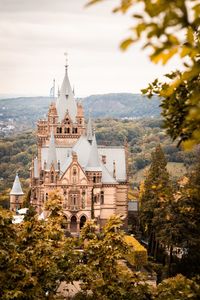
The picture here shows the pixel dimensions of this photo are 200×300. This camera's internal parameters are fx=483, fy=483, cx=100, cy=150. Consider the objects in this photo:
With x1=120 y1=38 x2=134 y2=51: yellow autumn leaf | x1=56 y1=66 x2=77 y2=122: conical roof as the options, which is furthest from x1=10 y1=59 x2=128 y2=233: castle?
x1=120 y1=38 x2=134 y2=51: yellow autumn leaf

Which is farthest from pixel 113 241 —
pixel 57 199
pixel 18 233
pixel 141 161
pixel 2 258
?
pixel 141 161

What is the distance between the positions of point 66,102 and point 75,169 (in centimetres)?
1375

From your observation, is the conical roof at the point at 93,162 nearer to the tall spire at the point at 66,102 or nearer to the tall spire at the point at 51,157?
the tall spire at the point at 51,157

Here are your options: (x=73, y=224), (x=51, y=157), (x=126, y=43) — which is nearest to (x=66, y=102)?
(x=51, y=157)

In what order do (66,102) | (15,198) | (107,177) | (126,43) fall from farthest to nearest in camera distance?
(15,198) → (66,102) → (107,177) → (126,43)

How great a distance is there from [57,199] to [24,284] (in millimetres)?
14110

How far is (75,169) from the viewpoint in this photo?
178 ft

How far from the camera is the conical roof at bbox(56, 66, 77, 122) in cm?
6372

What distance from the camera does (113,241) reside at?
74.4ft

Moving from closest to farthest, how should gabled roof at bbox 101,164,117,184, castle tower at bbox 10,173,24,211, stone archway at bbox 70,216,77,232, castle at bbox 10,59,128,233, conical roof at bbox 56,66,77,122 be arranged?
castle at bbox 10,59,128,233 → stone archway at bbox 70,216,77,232 → gabled roof at bbox 101,164,117,184 → conical roof at bbox 56,66,77,122 → castle tower at bbox 10,173,24,211

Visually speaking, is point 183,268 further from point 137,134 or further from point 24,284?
point 137,134

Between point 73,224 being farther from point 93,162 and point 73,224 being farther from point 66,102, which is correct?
point 66,102

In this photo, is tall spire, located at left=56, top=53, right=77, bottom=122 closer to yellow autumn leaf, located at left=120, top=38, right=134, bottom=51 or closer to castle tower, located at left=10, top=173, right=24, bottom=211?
castle tower, located at left=10, top=173, right=24, bottom=211

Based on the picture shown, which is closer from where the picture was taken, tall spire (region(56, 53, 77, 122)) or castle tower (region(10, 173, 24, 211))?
tall spire (region(56, 53, 77, 122))
